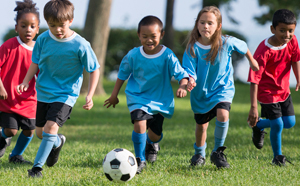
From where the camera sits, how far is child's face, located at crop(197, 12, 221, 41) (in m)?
4.14

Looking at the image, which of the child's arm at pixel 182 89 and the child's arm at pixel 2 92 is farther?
the child's arm at pixel 2 92

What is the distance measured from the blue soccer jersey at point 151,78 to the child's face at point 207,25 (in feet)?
1.39

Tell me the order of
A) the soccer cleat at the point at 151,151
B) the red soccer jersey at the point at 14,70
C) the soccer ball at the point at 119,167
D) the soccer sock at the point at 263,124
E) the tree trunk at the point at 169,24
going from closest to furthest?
1. the soccer ball at the point at 119,167
2. the red soccer jersey at the point at 14,70
3. the soccer cleat at the point at 151,151
4. the soccer sock at the point at 263,124
5. the tree trunk at the point at 169,24

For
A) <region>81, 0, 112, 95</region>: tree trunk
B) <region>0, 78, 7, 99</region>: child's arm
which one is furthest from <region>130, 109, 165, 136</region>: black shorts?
<region>81, 0, 112, 95</region>: tree trunk

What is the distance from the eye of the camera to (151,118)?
14.1 feet

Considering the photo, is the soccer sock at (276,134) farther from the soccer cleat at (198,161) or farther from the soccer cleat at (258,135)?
the soccer cleat at (198,161)

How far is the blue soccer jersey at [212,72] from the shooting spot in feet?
13.9

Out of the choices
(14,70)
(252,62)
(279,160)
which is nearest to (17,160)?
(14,70)

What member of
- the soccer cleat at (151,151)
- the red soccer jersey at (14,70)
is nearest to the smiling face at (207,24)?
the soccer cleat at (151,151)

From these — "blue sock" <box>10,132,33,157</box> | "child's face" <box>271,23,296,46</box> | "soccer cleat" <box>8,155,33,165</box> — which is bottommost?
"soccer cleat" <box>8,155,33,165</box>

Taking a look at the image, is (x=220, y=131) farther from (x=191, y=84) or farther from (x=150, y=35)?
(x=150, y=35)

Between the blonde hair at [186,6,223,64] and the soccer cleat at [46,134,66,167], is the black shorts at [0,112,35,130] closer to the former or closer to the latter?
the soccer cleat at [46,134,66,167]

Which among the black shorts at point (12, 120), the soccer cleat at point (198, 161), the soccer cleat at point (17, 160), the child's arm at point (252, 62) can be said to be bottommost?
the soccer cleat at point (17, 160)

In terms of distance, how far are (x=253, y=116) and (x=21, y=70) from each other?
2.81 meters
